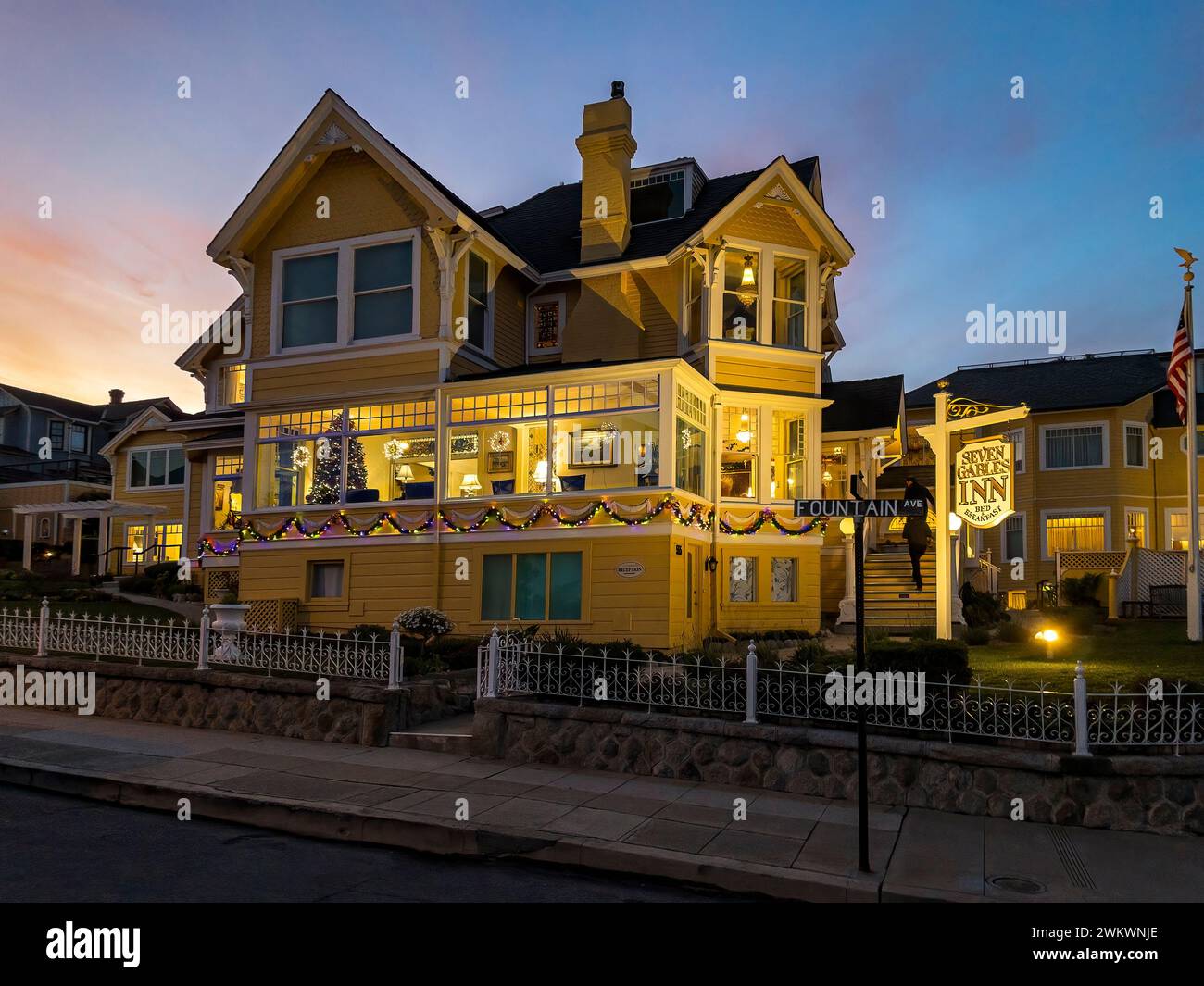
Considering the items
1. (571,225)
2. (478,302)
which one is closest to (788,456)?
(478,302)

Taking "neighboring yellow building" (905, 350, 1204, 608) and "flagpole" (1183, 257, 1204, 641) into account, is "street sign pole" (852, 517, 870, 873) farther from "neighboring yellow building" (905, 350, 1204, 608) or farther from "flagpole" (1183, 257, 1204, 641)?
"neighboring yellow building" (905, 350, 1204, 608)

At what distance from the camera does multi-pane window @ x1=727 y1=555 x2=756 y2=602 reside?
2078cm

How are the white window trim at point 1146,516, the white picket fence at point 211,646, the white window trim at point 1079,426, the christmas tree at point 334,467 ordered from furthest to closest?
the white window trim at point 1079,426
the white window trim at point 1146,516
the christmas tree at point 334,467
the white picket fence at point 211,646

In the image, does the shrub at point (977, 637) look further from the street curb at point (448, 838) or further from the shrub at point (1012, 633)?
the street curb at point (448, 838)

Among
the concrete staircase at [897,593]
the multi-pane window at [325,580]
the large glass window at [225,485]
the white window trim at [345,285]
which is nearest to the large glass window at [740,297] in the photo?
the concrete staircase at [897,593]

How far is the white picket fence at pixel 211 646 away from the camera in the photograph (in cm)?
1367

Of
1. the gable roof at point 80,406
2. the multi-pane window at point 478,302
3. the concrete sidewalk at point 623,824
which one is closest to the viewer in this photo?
the concrete sidewalk at point 623,824

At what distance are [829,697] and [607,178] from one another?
16.0 meters

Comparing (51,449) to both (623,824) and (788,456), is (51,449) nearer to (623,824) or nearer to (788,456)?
(788,456)

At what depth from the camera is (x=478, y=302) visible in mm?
21594

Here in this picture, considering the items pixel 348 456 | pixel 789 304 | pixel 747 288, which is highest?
pixel 747 288

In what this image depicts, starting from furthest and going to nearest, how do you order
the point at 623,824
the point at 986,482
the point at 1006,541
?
the point at 1006,541, the point at 986,482, the point at 623,824

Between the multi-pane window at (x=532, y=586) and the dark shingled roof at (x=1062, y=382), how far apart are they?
20.5 meters
